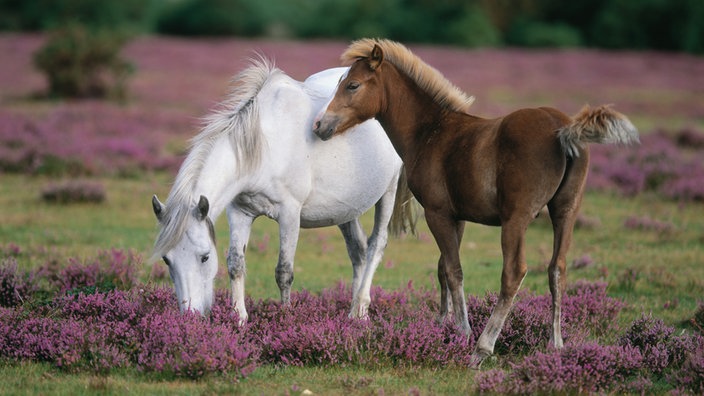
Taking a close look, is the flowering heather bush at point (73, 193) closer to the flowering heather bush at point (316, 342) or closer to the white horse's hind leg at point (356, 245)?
the flowering heather bush at point (316, 342)

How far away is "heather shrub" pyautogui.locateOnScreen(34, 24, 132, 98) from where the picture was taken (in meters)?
25.8

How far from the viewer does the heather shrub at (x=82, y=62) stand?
25766 millimetres

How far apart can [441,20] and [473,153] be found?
56.1 m

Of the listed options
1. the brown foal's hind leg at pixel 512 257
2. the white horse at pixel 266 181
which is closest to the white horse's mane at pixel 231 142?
the white horse at pixel 266 181

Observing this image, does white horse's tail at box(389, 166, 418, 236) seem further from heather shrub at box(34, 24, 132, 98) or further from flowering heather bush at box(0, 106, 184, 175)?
heather shrub at box(34, 24, 132, 98)

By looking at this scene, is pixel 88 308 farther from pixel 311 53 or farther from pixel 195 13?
pixel 195 13

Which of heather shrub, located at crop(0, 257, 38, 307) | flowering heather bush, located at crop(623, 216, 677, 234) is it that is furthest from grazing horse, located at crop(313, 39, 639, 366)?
flowering heather bush, located at crop(623, 216, 677, 234)

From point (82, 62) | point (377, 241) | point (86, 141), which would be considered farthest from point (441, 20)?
Result: point (377, 241)

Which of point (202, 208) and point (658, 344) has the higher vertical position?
point (202, 208)

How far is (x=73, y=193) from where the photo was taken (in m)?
13.8

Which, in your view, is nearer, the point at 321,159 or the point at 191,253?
the point at 191,253

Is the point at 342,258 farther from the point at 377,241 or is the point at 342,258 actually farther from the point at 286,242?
the point at 286,242

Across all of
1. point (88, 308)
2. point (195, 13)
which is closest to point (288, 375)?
point (88, 308)

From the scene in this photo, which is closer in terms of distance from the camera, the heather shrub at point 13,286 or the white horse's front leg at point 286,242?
the white horse's front leg at point 286,242
